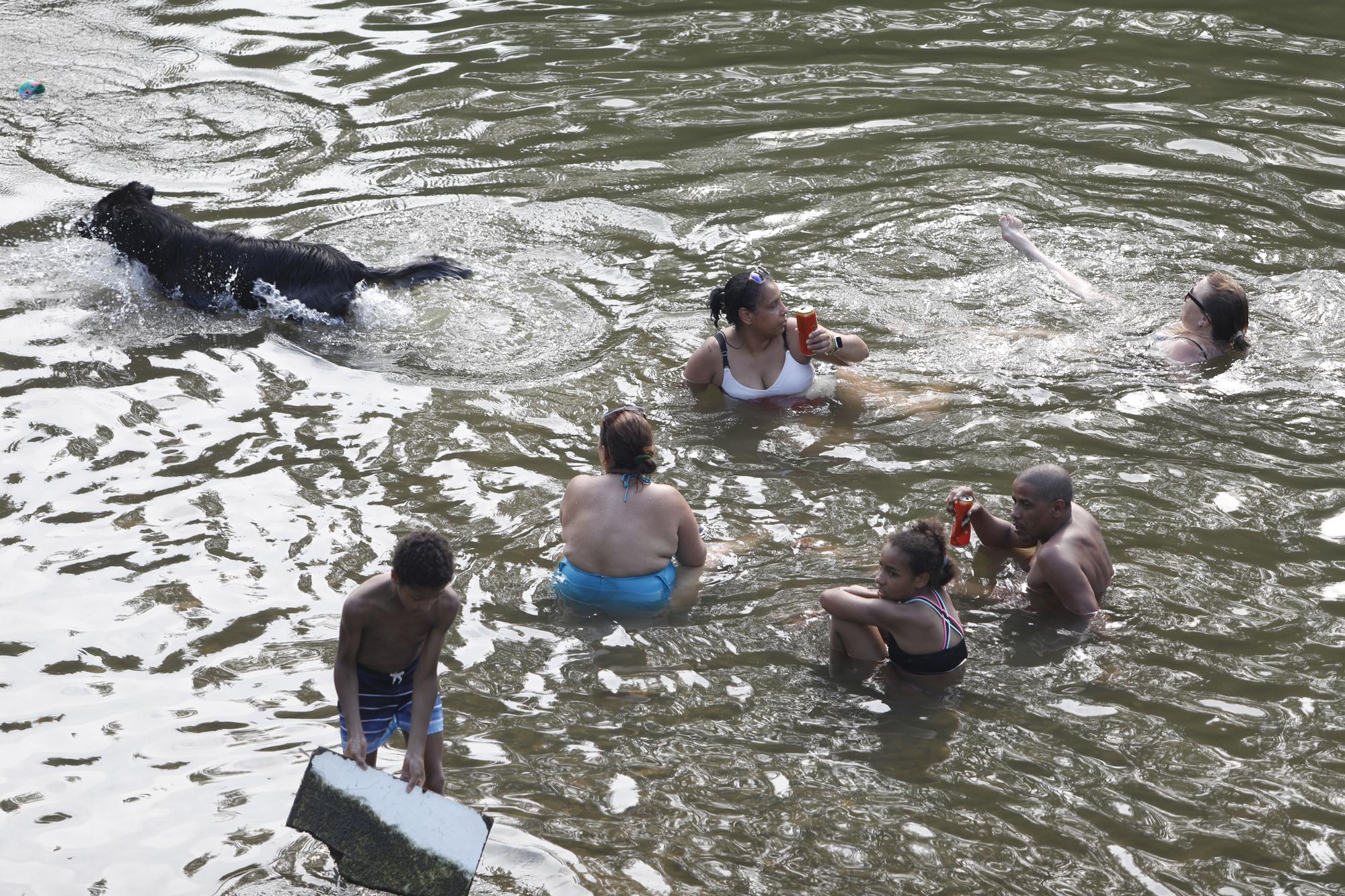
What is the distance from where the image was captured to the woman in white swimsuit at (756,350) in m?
8.12

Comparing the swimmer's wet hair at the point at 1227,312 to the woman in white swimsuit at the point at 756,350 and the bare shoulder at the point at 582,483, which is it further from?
the bare shoulder at the point at 582,483

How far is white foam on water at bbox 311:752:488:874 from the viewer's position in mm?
4113

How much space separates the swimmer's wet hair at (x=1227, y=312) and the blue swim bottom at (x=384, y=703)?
5.99 meters

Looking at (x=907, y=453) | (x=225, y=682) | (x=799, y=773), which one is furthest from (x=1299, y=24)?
(x=225, y=682)

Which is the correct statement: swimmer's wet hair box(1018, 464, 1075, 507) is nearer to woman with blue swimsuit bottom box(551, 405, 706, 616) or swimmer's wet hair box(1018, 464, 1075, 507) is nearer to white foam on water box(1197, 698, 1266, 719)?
white foam on water box(1197, 698, 1266, 719)

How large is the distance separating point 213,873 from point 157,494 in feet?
9.97

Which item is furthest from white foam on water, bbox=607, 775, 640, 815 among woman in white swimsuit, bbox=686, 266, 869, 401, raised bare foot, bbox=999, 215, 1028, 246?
raised bare foot, bbox=999, 215, 1028, 246

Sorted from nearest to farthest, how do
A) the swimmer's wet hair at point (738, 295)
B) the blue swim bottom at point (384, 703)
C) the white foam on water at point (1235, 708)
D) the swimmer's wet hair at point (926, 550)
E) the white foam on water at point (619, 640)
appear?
the blue swim bottom at point (384, 703) < the white foam on water at point (1235, 708) < the swimmer's wet hair at point (926, 550) < the white foam on water at point (619, 640) < the swimmer's wet hair at point (738, 295)

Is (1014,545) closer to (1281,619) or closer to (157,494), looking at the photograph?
(1281,619)

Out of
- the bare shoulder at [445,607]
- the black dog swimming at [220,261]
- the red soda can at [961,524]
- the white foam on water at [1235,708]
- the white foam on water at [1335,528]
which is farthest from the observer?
the black dog swimming at [220,261]

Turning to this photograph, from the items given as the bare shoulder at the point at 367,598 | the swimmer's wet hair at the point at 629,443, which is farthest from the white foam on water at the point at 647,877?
the swimmer's wet hair at the point at 629,443

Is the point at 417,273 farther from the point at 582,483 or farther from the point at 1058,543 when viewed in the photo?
the point at 1058,543

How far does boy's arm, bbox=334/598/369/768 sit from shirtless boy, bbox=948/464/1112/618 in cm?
304

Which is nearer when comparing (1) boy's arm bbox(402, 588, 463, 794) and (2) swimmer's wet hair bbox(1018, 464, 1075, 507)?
(1) boy's arm bbox(402, 588, 463, 794)
